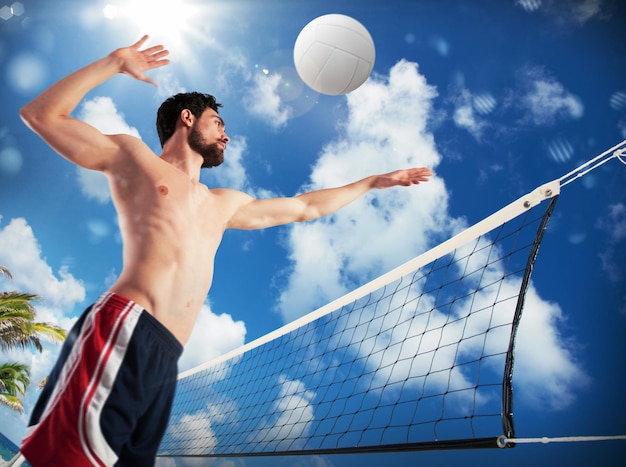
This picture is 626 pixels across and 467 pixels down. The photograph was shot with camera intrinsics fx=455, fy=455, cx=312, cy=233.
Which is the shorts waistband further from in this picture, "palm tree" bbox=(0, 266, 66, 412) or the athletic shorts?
"palm tree" bbox=(0, 266, 66, 412)

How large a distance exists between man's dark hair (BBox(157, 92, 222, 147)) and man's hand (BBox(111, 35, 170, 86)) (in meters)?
0.40

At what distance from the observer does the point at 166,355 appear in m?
1.87

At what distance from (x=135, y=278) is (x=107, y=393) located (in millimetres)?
495

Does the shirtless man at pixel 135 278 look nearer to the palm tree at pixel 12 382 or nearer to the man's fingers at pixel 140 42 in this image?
the man's fingers at pixel 140 42

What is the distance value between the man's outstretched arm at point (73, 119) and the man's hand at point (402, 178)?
1790 millimetres

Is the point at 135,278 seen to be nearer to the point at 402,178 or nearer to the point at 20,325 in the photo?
the point at 402,178

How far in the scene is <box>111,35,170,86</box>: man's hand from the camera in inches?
90.1

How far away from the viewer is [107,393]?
1614 millimetres

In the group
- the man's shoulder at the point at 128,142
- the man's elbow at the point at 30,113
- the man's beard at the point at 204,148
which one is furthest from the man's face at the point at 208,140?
the man's elbow at the point at 30,113

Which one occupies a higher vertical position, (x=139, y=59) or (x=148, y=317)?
(x=139, y=59)

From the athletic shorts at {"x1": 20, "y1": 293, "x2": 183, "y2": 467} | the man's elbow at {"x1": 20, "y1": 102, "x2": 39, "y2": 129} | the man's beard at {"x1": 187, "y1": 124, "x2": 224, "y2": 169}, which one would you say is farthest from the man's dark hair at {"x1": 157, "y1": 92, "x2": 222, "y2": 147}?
the athletic shorts at {"x1": 20, "y1": 293, "x2": 183, "y2": 467}

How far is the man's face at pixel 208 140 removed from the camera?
2715 millimetres

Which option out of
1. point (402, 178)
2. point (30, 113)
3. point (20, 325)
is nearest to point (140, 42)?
point (30, 113)

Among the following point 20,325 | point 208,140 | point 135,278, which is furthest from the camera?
point 20,325
